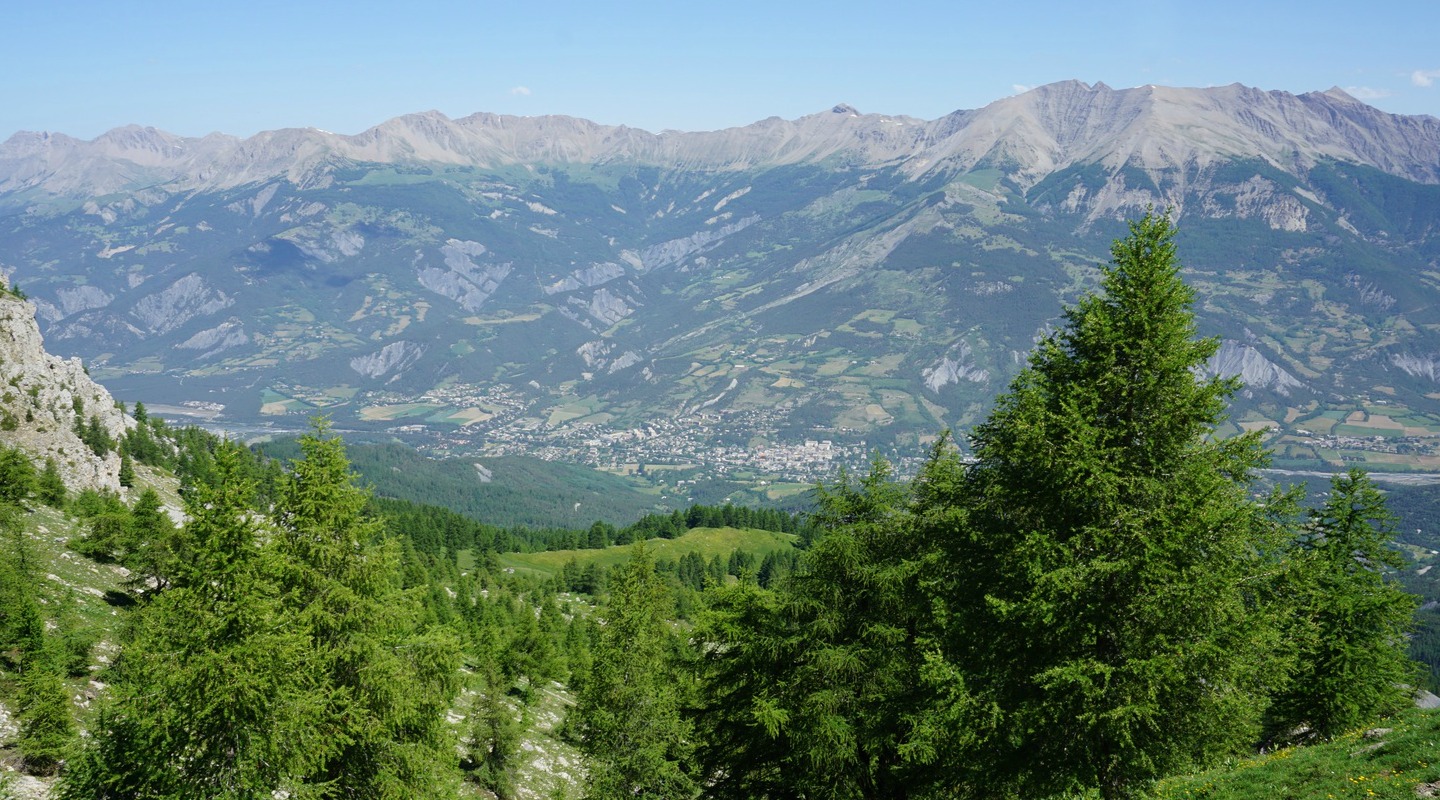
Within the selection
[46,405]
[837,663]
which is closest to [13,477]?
[46,405]

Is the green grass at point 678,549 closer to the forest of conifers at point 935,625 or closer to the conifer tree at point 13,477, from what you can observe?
the conifer tree at point 13,477

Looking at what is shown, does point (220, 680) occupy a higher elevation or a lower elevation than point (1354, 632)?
higher

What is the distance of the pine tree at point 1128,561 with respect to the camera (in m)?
17.5

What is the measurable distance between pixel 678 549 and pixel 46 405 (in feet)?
330

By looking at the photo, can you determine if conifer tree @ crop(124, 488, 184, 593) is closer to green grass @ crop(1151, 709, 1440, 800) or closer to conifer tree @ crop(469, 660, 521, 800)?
conifer tree @ crop(469, 660, 521, 800)

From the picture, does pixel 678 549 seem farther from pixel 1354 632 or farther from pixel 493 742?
pixel 1354 632

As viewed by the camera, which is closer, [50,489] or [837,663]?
[837,663]

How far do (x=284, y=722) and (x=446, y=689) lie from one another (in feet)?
14.5

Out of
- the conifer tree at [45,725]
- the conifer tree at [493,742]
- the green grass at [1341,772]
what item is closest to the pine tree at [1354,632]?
the green grass at [1341,772]

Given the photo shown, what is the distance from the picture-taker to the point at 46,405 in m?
84.1

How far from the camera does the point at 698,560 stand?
141 meters

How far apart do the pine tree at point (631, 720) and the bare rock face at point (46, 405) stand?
2335 inches

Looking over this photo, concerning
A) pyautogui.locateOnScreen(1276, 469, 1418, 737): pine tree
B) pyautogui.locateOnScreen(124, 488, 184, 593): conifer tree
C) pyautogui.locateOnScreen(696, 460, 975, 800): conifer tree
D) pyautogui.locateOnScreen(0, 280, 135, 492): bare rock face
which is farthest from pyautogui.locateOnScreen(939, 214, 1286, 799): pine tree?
pyautogui.locateOnScreen(0, 280, 135, 492): bare rock face

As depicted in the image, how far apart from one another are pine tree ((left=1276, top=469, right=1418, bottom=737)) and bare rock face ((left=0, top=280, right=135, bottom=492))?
297 ft
